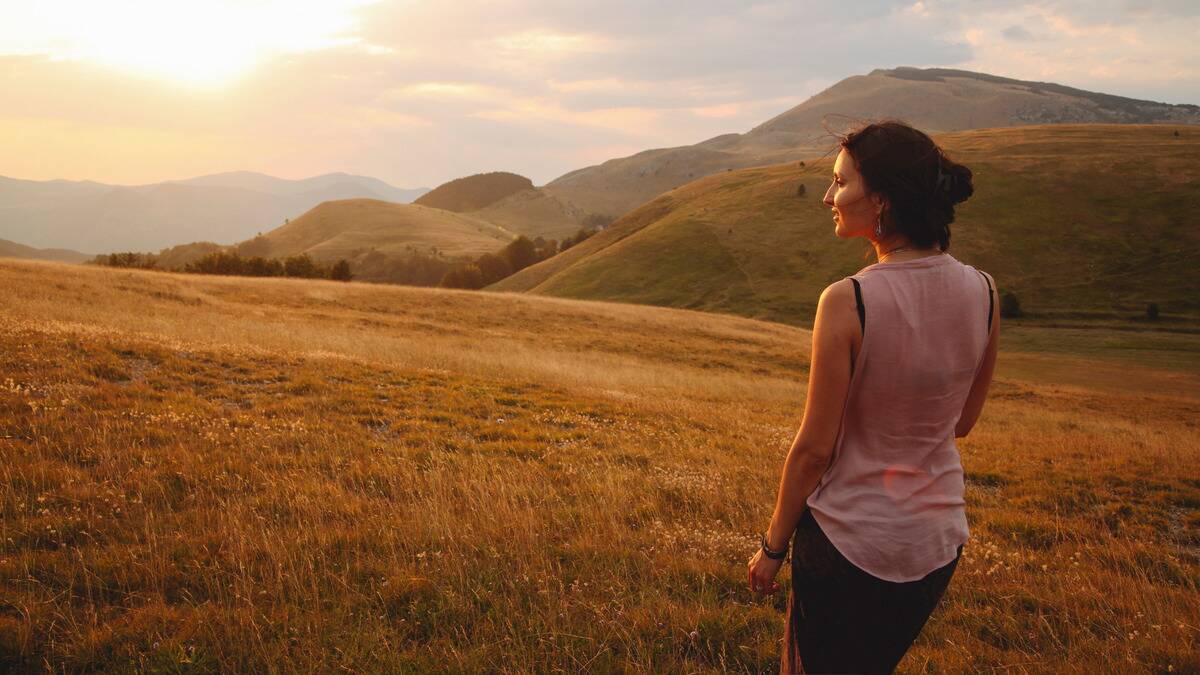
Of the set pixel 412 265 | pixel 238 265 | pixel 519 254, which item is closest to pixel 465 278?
pixel 519 254

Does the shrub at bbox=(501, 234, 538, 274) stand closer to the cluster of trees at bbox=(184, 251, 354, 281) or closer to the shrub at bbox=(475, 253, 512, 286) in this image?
the shrub at bbox=(475, 253, 512, 286)

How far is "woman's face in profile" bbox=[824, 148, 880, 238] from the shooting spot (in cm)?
272

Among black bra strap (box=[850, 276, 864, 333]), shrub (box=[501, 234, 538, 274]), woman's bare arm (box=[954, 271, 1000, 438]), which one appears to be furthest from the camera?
shrub (box=[501, 234, 538, 274])

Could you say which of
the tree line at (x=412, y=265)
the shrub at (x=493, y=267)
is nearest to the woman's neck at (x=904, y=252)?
the tree line at (x=412, y=265)

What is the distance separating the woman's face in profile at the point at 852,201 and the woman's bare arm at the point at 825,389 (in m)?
0.43

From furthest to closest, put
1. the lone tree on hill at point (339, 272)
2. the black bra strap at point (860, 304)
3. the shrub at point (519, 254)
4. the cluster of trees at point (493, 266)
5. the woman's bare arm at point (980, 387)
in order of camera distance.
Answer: the shrub at point (519, 254), the cluster of trees at point (493, 266), the lone tree on hill at point (339, 272), the woman's bare arm at point (980, 387), the black bra strap at point (860, 304)

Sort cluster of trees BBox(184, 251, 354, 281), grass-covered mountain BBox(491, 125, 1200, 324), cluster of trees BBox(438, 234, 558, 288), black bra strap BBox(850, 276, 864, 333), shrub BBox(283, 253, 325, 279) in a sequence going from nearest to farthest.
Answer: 1. black bra strap BBox(850, 276, 864, 333)
2. cluster of trees BBox(184, 251, 354, 281)
3. shrub BBox(283, 253, 325, 279)
4. grass-covered mountain BBox(491, 125, 1200, 324)
5. cluster of trees BBox(438, 234, 558, 288)

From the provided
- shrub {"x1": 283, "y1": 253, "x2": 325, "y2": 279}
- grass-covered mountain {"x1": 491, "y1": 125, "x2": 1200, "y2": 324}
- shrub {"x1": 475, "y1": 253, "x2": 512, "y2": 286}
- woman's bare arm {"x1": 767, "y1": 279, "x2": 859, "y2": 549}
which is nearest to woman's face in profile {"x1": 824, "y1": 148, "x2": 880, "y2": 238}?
woman's bare arm {"x1": 767, "y1": 279, "x2": 859, "y2": 549}

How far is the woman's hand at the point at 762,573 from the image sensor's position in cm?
286

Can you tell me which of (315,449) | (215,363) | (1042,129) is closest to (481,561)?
(315,449)

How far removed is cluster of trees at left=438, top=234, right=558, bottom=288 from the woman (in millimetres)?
121930

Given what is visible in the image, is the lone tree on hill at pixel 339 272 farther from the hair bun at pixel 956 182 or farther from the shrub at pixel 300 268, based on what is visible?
the hair bun at pixel 956 182

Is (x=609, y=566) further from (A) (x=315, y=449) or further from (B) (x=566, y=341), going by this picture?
(B) (x=566, y=341)

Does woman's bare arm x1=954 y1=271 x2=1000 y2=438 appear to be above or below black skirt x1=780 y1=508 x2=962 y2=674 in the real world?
above
